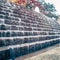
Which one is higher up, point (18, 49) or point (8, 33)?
point (8, 33)

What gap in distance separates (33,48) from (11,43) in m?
1.15

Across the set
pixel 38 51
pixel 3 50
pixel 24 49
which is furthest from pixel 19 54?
pixel 38 51

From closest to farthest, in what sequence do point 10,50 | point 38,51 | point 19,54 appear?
point 10,50 < point 19,54 < point 38,51

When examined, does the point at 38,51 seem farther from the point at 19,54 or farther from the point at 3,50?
the point at 3,50

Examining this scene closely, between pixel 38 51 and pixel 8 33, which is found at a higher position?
pixel 8 33

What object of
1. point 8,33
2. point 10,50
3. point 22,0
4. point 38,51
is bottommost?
point 38,51

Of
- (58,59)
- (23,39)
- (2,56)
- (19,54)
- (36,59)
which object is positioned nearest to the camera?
(2,56)

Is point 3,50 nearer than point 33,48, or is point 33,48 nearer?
point 3,50

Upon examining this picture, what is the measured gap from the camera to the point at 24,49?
13.7 feet

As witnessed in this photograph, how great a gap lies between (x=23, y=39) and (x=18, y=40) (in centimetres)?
39

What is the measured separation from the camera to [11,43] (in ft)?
12.6

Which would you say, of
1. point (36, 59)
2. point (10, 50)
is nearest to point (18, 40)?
point (10, 50)

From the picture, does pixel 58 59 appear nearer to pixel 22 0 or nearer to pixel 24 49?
pixel 24 49

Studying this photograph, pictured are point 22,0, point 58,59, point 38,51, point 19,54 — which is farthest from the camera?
point 22,0
